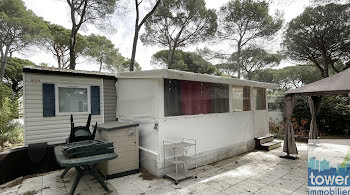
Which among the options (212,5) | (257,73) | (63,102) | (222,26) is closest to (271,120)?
(222,26)

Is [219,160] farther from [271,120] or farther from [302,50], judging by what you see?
[302,50]

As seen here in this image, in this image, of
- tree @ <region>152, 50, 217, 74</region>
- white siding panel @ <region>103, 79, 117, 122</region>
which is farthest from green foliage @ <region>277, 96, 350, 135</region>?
tree @ <region>152, 50, 217, 74</region>

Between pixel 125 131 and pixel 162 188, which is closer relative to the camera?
pixel 162 188

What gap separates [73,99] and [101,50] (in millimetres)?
12064

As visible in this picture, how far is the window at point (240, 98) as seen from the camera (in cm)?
558

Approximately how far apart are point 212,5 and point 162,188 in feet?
39.6

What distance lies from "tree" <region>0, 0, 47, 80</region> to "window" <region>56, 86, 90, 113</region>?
9.55 m

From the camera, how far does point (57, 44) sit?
12898mm

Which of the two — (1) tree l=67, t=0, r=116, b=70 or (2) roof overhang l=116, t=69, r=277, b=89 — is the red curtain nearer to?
(2) roof overhang l=116, t=69, r=277, b=89

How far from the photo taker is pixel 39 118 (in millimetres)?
4277

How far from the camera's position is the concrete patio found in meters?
3.08

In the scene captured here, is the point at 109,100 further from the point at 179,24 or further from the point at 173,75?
the point at 179,24

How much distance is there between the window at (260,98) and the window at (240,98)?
546 mm

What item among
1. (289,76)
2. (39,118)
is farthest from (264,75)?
(39,118)
